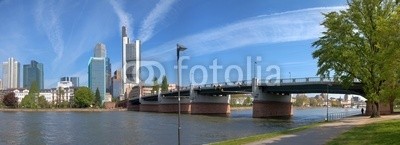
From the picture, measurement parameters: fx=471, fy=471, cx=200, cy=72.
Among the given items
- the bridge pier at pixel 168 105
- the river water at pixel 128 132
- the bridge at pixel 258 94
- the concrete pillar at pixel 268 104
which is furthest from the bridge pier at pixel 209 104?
the river water at pixel 128 132

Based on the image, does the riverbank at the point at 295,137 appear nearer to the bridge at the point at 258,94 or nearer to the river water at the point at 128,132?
the river water at the point at 128,132

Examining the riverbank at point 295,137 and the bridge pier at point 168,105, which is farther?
the bridge pier at point 168,105

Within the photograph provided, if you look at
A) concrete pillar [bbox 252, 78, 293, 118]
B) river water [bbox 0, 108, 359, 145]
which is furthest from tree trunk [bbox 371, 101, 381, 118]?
concrete pillar [bbox 252, 78, 293, 118]

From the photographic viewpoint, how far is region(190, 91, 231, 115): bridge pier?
161125 mm

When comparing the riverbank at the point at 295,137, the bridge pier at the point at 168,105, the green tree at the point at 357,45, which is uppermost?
the green tree at the point at 357,45

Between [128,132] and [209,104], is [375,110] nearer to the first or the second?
[128,132]

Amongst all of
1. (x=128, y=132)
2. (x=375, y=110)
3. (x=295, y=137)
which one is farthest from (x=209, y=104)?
(x=295, y=137)

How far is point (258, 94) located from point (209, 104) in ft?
145

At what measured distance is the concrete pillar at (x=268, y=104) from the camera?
12250 centimetres

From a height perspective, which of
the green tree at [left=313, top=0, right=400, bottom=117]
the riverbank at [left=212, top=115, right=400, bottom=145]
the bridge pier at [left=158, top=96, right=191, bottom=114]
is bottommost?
the bridge pier at [left=158, top=96, right=191, bottom=114]

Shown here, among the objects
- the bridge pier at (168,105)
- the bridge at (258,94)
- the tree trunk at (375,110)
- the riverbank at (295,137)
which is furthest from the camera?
the bridge pier at (168,105)

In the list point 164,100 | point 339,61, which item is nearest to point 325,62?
point 339,61

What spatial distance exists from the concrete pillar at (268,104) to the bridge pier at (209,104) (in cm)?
3128

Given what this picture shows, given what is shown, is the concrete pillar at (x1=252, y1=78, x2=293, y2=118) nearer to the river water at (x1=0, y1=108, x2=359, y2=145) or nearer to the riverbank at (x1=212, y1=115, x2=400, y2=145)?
the river water at (x1=0, y1=108, x2=359, y2=145)
